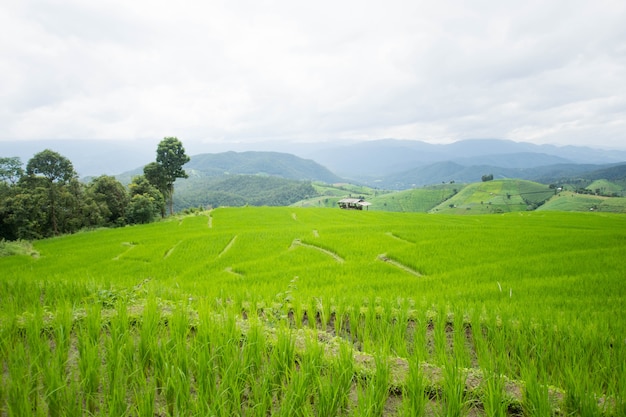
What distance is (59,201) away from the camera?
34.1 meters

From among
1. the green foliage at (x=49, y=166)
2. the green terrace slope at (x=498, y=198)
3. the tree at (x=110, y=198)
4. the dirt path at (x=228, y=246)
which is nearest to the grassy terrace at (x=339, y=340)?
the dirt path at (x=228, y=246)

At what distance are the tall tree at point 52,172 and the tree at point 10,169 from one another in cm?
891

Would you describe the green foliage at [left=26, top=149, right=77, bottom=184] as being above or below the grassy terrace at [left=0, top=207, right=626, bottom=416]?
above

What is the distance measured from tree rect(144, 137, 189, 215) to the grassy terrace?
133ft

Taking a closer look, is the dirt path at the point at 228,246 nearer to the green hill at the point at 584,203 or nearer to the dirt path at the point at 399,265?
the dirt path at the point at 399,265

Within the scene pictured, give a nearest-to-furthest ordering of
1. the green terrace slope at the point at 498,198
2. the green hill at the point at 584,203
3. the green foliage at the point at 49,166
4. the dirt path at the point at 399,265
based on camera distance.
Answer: the dirt path at the point at 399,265 → the green foliage at the point at 49,166 → the green hill at the point at 584,203 → the green terrace slope at the point at 498,198

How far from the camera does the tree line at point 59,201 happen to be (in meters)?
31.4

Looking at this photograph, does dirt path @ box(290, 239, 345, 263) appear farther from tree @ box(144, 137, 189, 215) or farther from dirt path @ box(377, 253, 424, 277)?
tree @ box(144, 137, 189, 215)

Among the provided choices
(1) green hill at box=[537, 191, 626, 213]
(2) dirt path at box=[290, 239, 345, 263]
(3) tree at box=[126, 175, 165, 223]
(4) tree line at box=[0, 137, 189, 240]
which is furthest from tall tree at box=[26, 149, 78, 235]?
(1) green hill at box=[537, 191, 626, 213]

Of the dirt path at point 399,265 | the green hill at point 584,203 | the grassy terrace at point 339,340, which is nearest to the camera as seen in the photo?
the grassy terrace at point 339,340

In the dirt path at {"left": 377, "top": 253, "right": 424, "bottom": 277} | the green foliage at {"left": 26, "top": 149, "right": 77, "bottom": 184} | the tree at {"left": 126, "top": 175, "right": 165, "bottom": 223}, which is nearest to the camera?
the dirt path at {"left": 377, "top": 253, "right": 424, "bottom": 277}

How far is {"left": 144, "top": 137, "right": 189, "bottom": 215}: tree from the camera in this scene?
151 ft

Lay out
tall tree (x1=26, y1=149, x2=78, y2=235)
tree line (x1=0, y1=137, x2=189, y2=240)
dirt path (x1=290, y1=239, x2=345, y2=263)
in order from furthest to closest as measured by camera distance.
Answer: tall tree (x1=26, y1=149, x2=78, y2=235) < tree line (x1=0, y1=137, x2=189, y2=240) < dirt path (x1=290, y1=239, x2=345, y2=263)

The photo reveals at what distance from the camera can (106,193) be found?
38.6 m
